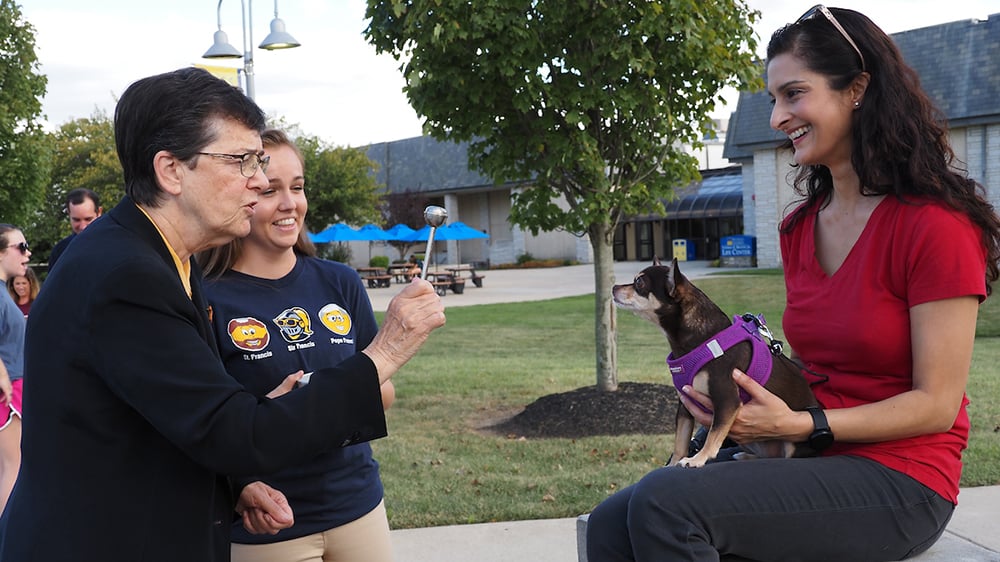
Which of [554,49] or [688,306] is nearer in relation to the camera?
[688,306]

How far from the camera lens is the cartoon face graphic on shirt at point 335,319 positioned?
10.8 ft

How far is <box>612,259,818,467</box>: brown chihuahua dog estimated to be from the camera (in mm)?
2883

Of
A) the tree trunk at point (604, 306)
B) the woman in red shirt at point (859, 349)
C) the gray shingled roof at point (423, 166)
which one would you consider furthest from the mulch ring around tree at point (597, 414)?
the gray shingled roof at point (423, 166)

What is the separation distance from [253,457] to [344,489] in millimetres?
1174

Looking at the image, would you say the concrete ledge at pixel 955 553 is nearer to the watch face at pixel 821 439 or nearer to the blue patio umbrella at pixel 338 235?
the watch face at pixel 821 439

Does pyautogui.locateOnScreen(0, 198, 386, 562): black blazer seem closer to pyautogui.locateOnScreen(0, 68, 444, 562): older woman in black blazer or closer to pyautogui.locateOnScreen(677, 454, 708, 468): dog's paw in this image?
pyautogui.locateOnScreen(0, 68, 444, 562): older woman in black blazer

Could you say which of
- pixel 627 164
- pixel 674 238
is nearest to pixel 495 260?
pixel 674 238

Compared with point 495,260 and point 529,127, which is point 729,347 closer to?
point 529,127

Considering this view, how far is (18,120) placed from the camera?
3397 centimetres

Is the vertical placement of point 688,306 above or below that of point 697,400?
above

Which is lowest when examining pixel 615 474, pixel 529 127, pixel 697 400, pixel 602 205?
pixel 615 474

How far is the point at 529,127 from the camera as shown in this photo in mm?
9016

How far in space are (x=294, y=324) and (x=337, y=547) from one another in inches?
32.3

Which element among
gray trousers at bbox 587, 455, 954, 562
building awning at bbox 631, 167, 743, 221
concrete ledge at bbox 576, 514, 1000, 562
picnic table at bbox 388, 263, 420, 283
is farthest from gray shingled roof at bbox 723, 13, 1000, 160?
gray trousers at bbox 587, 455, 954, 562
